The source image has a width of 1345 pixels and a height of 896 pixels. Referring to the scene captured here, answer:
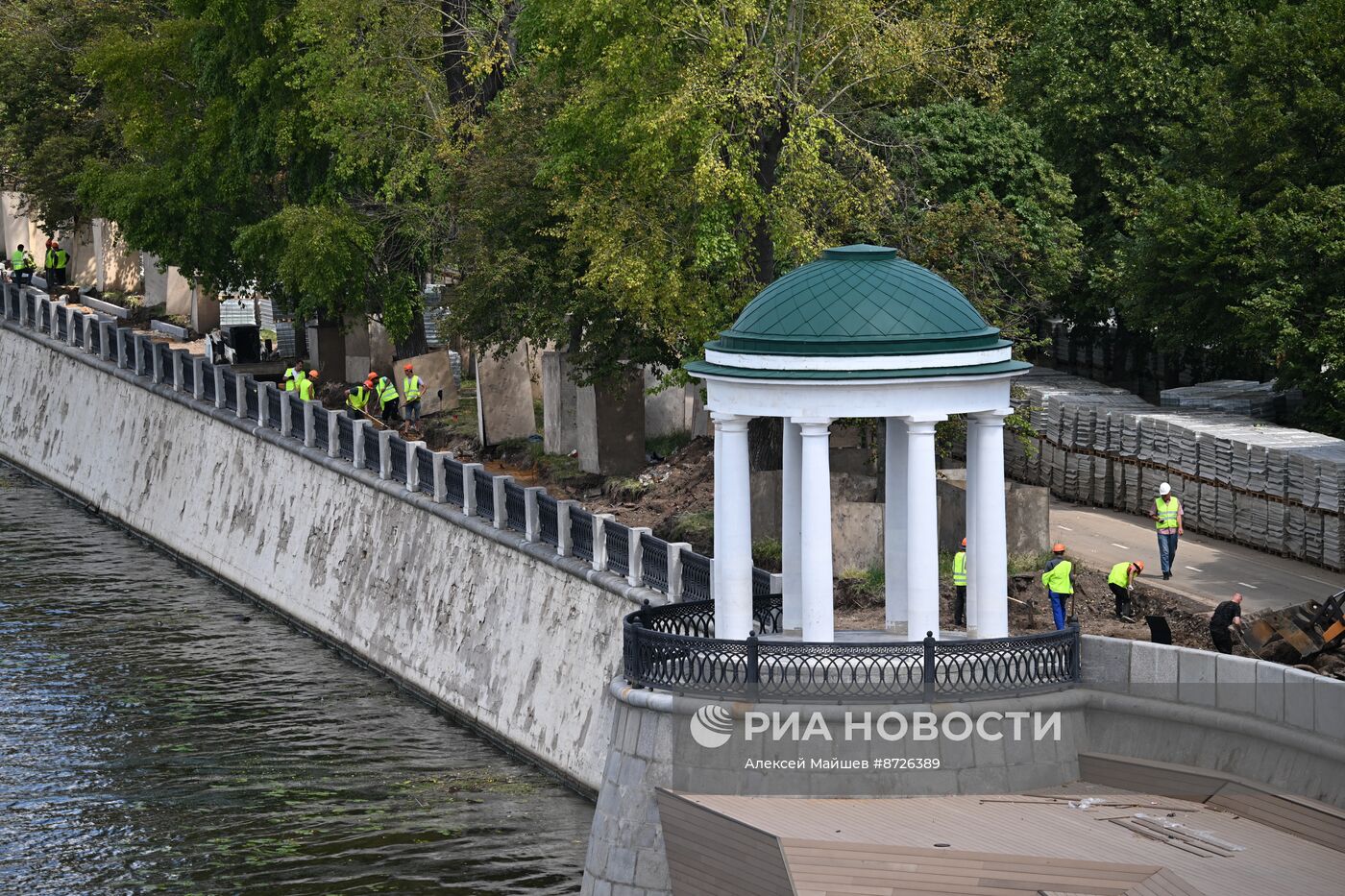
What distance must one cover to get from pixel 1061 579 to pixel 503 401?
1811 centimetres

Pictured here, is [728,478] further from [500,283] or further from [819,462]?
[500,283]

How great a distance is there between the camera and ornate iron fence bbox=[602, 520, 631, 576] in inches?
1324

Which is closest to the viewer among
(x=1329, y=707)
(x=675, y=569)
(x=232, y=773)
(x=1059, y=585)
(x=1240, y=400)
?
(x=1329, y=707)

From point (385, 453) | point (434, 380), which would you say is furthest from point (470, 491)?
point (434, 380)

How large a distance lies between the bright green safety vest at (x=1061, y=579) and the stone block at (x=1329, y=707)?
6950 mm

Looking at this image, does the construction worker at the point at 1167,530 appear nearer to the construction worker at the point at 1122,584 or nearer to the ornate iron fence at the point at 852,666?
the construction worker at the point at 1122,584

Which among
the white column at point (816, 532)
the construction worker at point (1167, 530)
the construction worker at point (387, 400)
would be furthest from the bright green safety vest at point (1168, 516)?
the construction worker at point (387, 400)

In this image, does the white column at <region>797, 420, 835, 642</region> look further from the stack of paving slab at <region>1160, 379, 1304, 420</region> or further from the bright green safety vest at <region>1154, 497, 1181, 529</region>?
the stack of paving slab at <region>1160, 379, 1304, 420</region>

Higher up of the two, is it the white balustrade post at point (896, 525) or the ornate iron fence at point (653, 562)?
the white balustrade post at point (896, 525)

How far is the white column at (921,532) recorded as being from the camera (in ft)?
84.3

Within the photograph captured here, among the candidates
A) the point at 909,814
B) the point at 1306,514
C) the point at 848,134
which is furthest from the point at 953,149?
the point at 909,814

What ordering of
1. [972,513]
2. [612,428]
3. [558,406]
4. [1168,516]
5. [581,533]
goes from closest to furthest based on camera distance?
[972,513] < [1168,516] < [581,533] < [612,428] < [558,406]

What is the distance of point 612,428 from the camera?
4359 cm

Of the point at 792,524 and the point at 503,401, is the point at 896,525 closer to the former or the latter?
the point at 792,524
